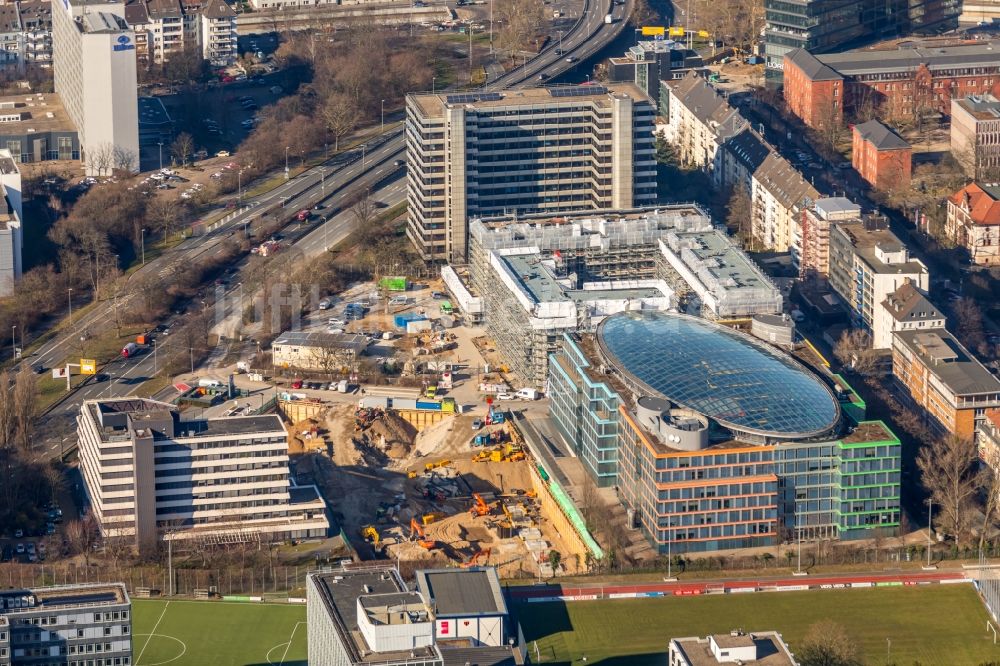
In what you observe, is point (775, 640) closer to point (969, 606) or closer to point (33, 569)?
point (969, 606)

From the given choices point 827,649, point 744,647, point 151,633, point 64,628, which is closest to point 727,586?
point 827,649

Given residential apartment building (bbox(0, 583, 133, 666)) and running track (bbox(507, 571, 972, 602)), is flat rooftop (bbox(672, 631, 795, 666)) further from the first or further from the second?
residential apartment building (bbox(0, 583, 133, 666))

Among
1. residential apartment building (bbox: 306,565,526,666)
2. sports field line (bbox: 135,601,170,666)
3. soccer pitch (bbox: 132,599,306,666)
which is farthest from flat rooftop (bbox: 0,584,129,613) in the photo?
soccer pitch (bbox: 132,599,306,666)

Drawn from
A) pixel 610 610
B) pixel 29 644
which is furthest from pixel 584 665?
pixel 29 644

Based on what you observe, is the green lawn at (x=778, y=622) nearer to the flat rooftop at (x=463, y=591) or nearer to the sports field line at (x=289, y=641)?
the flat rooftop at (x=463, y=591)

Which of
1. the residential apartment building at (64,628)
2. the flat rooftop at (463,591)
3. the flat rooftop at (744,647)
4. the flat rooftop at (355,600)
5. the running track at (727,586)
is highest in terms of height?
the flat rooftop at (355,600)

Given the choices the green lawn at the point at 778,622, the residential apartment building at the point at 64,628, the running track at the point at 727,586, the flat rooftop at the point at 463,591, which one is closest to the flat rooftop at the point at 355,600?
the flat rooftop at the point at 463,591

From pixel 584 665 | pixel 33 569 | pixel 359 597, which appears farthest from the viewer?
pixel 33 569
